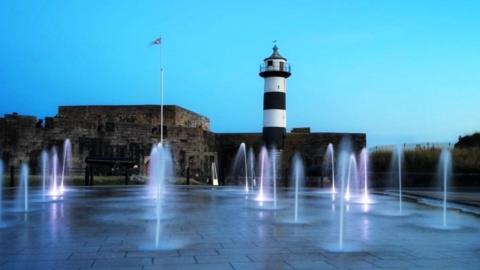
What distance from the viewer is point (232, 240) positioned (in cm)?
678

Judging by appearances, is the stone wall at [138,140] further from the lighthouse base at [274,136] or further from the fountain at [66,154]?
the lighthouse base at [274,136]

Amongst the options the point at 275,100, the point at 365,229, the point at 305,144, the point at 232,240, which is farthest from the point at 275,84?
the point at 232,240

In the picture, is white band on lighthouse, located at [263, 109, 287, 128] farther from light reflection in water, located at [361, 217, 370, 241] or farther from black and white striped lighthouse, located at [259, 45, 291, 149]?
light reflection in water, located at [361, 217, 370, 241]

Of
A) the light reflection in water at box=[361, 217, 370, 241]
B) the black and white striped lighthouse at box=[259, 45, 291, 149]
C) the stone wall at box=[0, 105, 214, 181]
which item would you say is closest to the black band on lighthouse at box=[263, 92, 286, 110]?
the black and white striped lighthouse at box=[259, 45, 291, 149]

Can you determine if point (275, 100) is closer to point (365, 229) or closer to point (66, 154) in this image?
point (66, 154)

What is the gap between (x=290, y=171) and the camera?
121 feet

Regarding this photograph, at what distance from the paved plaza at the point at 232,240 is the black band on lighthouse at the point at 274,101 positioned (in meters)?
22.5

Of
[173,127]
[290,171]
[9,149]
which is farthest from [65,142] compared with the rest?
[290,171]

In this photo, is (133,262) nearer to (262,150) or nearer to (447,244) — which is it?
(447,244)

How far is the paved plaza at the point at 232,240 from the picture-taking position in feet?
17.3

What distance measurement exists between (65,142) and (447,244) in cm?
2477

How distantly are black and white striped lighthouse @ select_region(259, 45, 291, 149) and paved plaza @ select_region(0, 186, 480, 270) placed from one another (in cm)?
2229

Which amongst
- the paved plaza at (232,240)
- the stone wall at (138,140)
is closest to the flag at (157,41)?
the stone wall at (138,140)

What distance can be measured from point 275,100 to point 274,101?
9 cm
